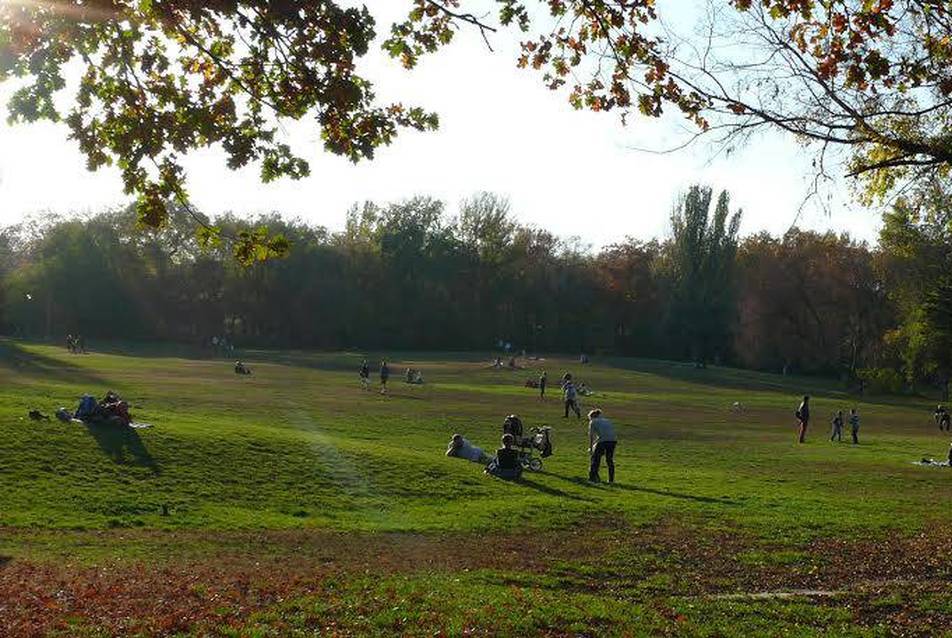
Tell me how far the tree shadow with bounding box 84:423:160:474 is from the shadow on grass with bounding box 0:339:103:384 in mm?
22026

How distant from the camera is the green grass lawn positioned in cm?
960

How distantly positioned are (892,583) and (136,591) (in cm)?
903

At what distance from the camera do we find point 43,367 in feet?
166

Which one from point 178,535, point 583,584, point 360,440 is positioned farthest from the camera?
point 360,440

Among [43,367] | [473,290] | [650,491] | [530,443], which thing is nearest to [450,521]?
[650,491]

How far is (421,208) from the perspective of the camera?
11444cm

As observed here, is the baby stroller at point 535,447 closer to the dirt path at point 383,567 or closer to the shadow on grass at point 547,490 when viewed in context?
the shadow on grass at point 547,490

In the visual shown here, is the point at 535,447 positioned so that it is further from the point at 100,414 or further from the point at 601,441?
the point at 100,414

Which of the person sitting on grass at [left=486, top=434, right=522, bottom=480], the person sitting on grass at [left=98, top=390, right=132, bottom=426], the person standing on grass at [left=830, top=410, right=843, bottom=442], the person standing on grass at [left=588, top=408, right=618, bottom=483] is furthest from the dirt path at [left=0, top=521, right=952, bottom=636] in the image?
Answer: the person standing on grass at [left=830, top=410, right=843, bottom=442]

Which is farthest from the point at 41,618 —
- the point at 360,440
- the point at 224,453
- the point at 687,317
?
the point at 687,317

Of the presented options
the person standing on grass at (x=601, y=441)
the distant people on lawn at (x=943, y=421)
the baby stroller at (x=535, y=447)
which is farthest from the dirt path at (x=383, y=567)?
the distant people on lawn at (x=943, y=421)

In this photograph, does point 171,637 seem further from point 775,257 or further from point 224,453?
point 775,257

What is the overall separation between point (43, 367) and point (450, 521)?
135 feet

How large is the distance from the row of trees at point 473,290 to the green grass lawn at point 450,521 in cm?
5850
